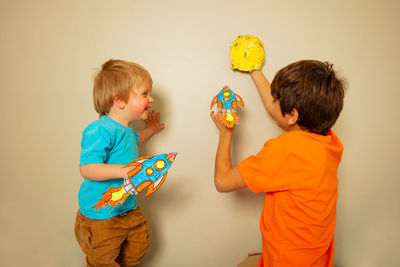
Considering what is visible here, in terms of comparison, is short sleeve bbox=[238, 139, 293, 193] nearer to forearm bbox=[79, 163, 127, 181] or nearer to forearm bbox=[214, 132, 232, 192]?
forearm bbox=[214, 132, 232, 192]

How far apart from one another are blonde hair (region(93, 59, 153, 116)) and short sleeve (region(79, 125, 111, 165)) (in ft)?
0.36

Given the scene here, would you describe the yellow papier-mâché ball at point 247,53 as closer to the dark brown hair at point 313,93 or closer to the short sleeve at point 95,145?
the dark brown hair at point 313,93

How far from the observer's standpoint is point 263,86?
976 millimetres

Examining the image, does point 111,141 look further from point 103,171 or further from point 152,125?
point 152,125

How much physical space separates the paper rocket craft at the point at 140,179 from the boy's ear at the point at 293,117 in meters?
0.40

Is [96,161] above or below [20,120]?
below

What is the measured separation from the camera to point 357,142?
1.13 metres

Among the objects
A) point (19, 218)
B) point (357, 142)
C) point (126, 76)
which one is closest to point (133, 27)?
point (126, 76)

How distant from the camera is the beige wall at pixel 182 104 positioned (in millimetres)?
968

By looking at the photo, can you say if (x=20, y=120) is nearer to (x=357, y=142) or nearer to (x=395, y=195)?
(x=357, y=142)

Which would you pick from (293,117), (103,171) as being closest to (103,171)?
(103,171)

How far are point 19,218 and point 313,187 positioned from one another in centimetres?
Result: 116

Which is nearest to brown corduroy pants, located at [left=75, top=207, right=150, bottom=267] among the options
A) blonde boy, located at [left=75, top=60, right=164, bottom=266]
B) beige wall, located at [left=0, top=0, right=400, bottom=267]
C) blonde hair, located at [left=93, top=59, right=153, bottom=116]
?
blonde boy, located at [left=75, top=60, right=164, bottom=266]

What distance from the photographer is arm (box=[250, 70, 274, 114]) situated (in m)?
0.97
